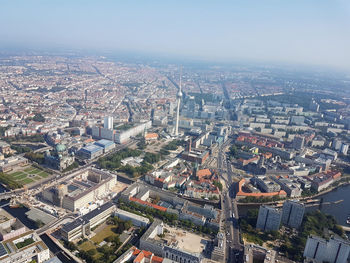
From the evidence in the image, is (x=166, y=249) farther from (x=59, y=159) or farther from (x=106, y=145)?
(x=106, y=145)

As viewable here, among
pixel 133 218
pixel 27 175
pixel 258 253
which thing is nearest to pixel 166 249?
pixel 133 218

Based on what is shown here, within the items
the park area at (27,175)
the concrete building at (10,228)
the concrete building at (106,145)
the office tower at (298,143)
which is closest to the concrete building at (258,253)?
the concrete building at (10,228)

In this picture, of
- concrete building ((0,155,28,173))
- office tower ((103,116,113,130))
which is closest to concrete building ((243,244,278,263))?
concrete building ((0,155,28,173))

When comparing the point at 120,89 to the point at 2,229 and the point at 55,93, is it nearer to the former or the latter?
the point at 55,93

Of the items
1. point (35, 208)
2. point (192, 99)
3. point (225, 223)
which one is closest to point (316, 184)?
point (225, 223)

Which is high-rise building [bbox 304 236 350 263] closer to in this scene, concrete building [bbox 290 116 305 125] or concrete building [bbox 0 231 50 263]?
concrete building [bbox 0 231 50 263]

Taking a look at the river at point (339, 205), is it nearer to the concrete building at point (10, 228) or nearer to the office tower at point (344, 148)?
the office tower at point (344, 148)
